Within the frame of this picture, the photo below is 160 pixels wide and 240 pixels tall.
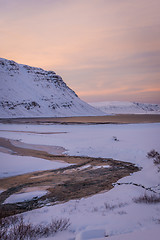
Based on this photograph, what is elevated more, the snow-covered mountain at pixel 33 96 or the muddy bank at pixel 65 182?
the snow-covered mountain at pixel 33 96

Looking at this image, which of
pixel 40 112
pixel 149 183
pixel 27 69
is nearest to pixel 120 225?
pixel 149 183

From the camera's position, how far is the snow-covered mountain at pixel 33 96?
4065 inches

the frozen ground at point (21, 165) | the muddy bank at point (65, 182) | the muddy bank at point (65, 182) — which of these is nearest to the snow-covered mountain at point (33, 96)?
the frozen ground at point (21, 165)

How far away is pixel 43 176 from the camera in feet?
29.7

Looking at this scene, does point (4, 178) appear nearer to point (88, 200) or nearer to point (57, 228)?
point (88, 200)

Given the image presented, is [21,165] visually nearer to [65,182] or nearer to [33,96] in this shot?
[65,182]

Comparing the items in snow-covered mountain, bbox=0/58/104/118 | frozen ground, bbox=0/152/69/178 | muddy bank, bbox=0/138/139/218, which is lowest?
muddy bank, bbox=0/138/139/218

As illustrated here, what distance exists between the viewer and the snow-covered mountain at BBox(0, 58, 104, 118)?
339ft

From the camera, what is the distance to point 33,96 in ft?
396

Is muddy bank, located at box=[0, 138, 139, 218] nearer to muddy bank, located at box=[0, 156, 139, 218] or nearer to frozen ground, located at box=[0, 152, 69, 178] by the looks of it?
muddy bank, located at box=[0, 156, 139, 218]

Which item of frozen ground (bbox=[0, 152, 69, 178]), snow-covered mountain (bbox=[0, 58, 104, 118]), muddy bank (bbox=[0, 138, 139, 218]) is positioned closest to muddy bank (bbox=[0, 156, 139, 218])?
muddy bank (bbox=[0, 138, 139, 218])

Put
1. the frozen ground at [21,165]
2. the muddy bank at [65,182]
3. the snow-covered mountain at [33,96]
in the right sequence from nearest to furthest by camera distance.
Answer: the muddy bank at [65,182] → the frozen ground at [21,165] → the snow-covered mountain at [33,96]

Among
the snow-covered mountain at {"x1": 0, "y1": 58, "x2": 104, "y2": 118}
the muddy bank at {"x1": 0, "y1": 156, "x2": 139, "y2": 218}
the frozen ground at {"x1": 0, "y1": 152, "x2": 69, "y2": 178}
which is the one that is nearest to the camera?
the muddy bank at {"x1": 0, "y1": 156, "x2": 139, "y2": 218}

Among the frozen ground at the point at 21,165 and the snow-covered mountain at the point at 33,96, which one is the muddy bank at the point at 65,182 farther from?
the snow-covered mountain at the point at 33,96
